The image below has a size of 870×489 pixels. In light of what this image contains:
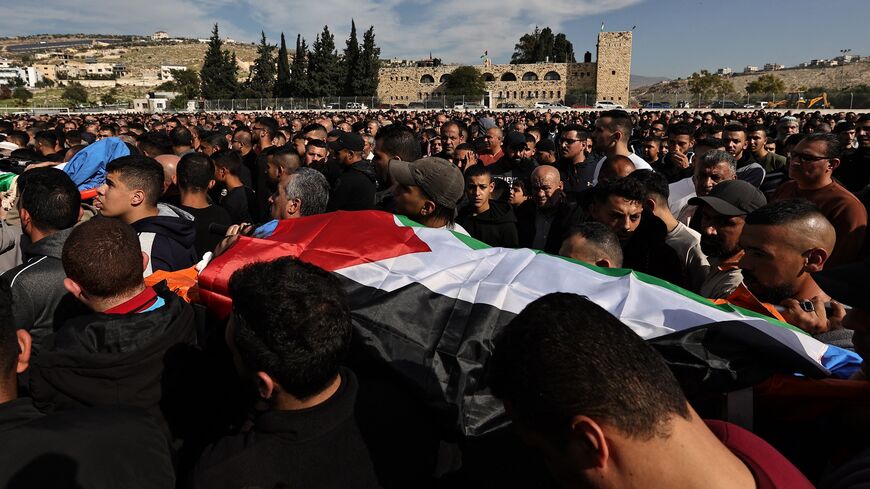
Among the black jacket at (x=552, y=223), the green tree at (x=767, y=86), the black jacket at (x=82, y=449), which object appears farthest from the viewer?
the green tree at (x=767, y=86)

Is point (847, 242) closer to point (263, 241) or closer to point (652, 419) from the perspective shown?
point (652, 419)

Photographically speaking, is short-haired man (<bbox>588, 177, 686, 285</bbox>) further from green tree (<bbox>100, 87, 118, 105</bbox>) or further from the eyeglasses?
green tree (<bbox>100, 87, 118, 105</bbox>)

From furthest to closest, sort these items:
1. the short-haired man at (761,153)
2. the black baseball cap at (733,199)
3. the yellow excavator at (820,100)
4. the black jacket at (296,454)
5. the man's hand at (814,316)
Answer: the yellow excavator at (820,100) → the short-haired man at (761,153) → the black baseball cap at (733,199) → the man's hand at (814,316) → the black jacket at (296,454)

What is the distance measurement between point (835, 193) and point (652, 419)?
4.02 meters

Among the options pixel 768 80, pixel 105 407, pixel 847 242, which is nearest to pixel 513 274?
pixel 105 407

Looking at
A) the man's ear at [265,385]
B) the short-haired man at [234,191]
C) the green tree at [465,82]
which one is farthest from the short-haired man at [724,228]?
the green tree at [465,82]

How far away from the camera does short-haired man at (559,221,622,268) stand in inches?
105

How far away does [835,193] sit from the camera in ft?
13.2

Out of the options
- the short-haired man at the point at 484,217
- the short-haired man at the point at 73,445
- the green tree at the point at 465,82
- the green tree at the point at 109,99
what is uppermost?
the green tree at the point at 465,82

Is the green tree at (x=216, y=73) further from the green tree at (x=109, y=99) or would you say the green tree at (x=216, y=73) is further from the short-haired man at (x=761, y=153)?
the short-haired man at (x=761, y=153)

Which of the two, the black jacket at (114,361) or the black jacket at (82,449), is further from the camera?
the black jacket at (114,361)

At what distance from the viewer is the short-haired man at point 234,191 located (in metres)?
4.89

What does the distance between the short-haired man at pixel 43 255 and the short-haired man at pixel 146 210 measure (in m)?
0.31

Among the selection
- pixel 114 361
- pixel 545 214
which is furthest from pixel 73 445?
pixel 545 214
